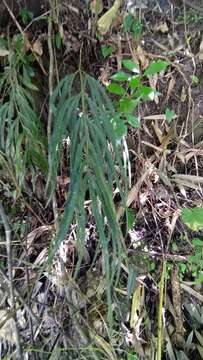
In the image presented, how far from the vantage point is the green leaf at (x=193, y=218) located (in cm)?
96

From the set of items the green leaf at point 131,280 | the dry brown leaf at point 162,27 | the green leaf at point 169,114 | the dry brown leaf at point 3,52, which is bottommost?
the green leaf at point 131,280

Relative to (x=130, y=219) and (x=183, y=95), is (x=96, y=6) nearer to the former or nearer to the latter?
(x=183, y=95)

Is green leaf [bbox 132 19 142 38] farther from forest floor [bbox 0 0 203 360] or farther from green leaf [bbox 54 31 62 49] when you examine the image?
green leaf [bbox 54 31 62 49]

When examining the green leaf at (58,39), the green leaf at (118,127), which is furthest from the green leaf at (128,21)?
the green leaf at (118,127)

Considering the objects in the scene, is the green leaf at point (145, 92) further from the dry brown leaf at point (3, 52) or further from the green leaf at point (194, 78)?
the dry brown leaf at point (3, 52)

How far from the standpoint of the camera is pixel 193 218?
97 centimetres

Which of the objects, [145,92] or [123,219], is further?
[123,219]

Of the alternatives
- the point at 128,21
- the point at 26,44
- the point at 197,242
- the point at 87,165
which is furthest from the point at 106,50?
the point at 197,242

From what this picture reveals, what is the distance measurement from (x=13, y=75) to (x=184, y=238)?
0.57 metres

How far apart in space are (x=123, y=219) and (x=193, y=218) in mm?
174

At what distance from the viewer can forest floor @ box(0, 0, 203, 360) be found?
95cm

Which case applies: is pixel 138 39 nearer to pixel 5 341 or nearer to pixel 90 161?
pixel 90 161

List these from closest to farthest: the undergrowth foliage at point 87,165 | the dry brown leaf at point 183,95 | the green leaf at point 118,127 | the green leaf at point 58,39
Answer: the undergrowth foliage at point 87,165, the green leaf at point 118,127, the green leaf at point 58,39, the dry brown leaf at point 183,95

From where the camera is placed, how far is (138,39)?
981mm
